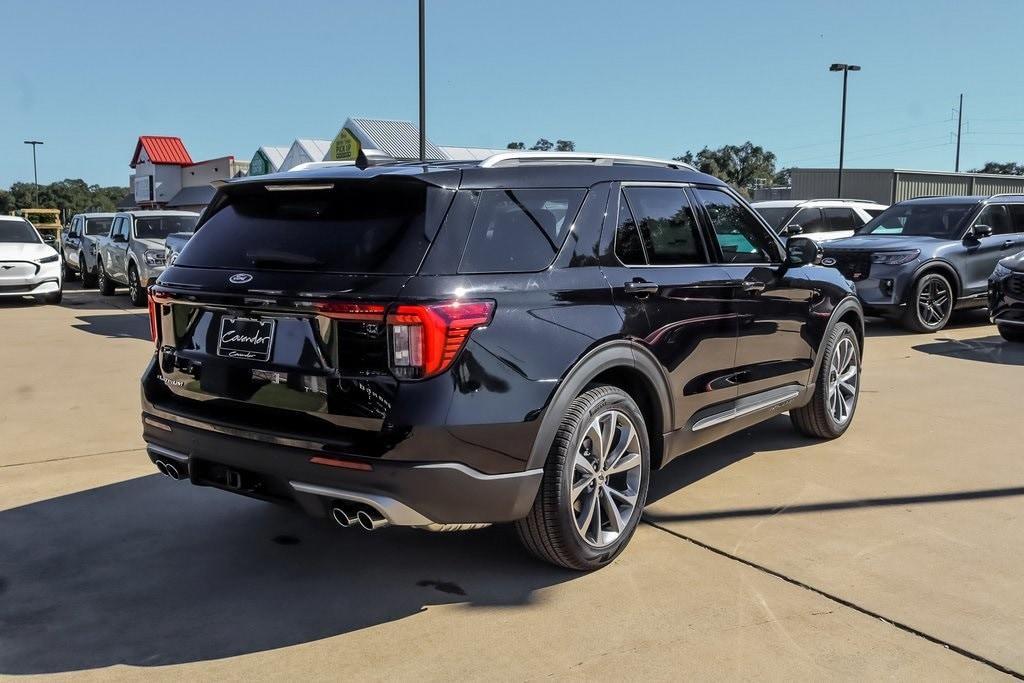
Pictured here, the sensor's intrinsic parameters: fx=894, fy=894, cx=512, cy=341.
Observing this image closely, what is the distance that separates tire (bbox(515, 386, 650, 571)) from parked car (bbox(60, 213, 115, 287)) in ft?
57.4

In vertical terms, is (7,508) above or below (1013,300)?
below

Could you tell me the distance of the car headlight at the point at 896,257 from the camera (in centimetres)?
1144

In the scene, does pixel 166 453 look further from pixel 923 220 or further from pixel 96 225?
pixel 96 225

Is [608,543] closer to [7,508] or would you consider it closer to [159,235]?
[7,508]

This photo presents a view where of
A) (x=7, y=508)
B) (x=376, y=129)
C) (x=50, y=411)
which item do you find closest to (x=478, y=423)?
(x=7, y=508)

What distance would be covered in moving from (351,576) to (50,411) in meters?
4.43

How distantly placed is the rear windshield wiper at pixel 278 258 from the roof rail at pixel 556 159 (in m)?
0.80

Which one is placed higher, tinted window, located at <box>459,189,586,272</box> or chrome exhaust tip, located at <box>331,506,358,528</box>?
tinted window, located at <box>459,189,586,272</box>

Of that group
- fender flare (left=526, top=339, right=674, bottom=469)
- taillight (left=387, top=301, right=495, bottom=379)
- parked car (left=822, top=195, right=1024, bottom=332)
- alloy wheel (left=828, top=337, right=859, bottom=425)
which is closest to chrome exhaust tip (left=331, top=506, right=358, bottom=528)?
taillight (left=387, top=301, right=495, bottom=379)

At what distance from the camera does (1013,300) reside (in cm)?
1003

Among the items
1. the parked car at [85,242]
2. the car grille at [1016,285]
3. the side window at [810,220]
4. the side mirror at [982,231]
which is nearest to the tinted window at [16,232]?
the parked car at [85,242]

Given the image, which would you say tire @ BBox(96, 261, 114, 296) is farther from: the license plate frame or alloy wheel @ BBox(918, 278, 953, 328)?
the license plate frame

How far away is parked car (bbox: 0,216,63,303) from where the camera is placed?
15.7m

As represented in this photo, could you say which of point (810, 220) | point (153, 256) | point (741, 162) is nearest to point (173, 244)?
point (153, 256)
